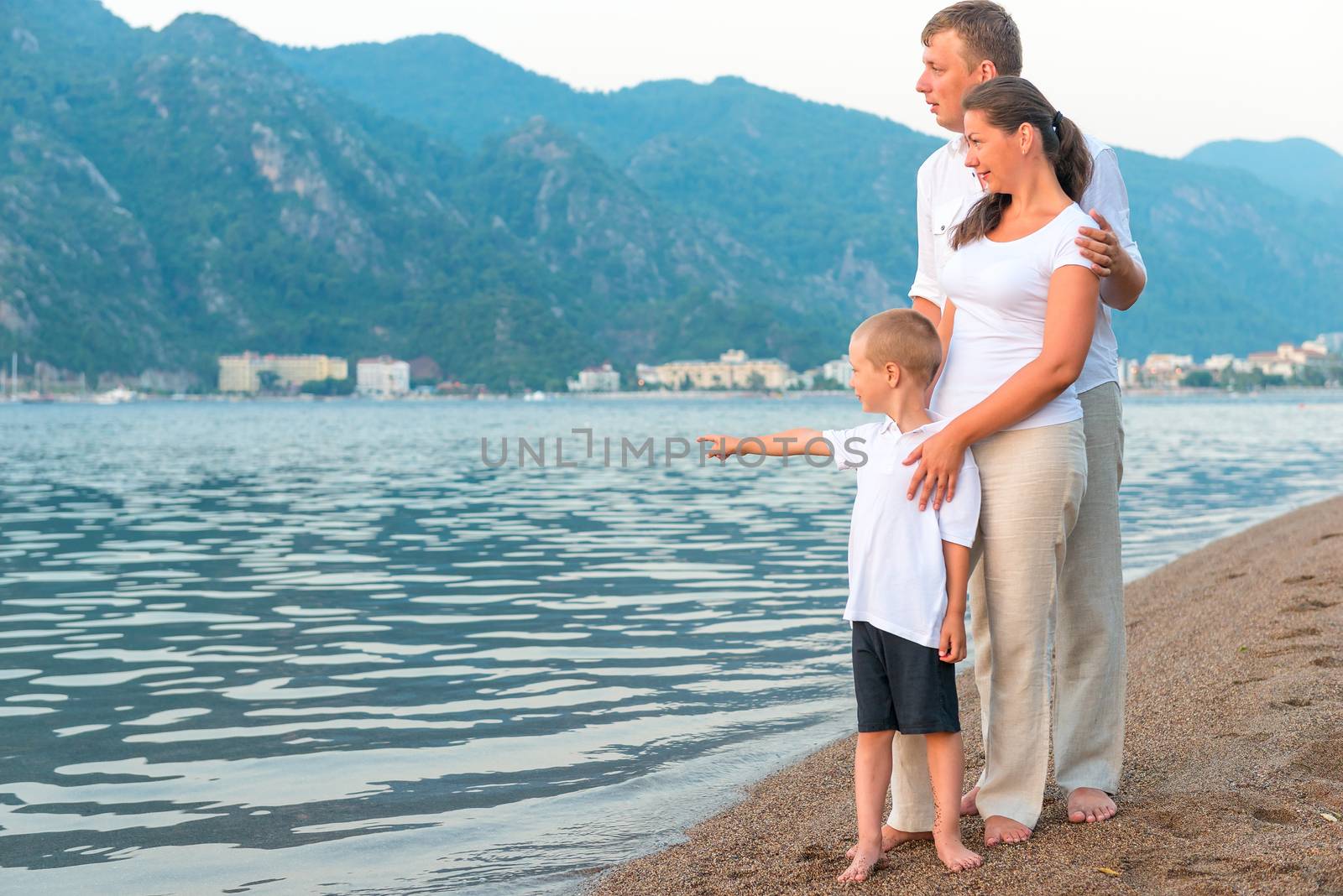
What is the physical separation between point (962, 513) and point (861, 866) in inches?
38.9

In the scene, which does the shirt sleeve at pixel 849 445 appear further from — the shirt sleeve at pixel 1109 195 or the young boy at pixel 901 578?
the shirt sleeve at pixel 1109 195

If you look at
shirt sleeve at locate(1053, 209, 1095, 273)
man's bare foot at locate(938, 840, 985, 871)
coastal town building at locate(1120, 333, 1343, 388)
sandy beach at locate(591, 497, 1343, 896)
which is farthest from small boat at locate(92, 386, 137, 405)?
shirt sleeve at locate(1053, 209, 1095, 273)

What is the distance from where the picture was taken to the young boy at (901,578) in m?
3.30

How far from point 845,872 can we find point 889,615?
74 cm

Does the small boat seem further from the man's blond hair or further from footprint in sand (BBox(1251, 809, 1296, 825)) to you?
footprint in sand (BBox(1251, 809, 1296, 825))

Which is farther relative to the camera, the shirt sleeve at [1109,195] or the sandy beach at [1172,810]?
the shirt sleeve at [1109,195]

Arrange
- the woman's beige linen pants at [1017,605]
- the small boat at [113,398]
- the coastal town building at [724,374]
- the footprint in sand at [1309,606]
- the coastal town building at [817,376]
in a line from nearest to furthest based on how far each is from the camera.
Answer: the woman's beige linen pants at [1017,605]
the footprint in sand at [1309,606]
the small boat at [113,398]
the coastal town building at [817,376]
the coastal town building at [724,374]

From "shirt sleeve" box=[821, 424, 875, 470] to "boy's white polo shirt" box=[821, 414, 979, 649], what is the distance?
2 cm

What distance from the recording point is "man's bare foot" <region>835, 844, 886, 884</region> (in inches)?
135

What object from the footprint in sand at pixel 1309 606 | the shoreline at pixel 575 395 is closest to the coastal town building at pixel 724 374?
the shoreline at pixel 575 395

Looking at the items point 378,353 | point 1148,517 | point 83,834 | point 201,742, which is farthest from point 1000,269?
point 378,353

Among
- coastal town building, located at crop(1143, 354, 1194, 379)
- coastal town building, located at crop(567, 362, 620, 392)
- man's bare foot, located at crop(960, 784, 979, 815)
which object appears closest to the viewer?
man's bare foot, located at crop(960, 784, 979, 815)

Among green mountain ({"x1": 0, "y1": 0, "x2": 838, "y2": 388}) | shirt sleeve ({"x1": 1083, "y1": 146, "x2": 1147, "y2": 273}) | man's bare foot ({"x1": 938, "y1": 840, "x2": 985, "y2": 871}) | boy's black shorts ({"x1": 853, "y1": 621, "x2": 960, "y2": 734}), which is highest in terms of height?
green mountain ({"x1": 0, "y1": 0, "x2": 838, "y2": 388})

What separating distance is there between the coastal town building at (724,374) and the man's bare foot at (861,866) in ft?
566
